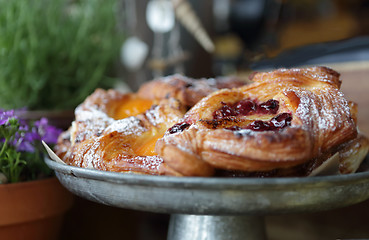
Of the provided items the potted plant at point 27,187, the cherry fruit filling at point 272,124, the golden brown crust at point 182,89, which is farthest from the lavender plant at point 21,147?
the cherry fruit filling at point 272,124

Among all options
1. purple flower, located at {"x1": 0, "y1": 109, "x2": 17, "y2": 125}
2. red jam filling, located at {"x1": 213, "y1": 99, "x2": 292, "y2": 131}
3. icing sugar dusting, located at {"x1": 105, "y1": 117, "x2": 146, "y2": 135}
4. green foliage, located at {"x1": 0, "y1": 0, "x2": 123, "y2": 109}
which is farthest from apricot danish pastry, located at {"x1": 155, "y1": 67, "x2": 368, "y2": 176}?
green foliage, located at {"x1": 0, "y1": 0, "x2": 123, "y2": 109}

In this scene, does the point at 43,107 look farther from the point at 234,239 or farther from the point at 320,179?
the point at 320,179

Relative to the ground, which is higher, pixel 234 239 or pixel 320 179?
pixel 320 179

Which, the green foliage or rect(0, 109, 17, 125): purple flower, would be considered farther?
the green foliage

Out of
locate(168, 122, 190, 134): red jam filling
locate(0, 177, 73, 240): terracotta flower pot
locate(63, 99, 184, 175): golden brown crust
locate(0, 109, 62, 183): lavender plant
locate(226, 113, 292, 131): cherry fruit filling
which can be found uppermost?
locate(226, 113, 292, 131): cherry fruit filling

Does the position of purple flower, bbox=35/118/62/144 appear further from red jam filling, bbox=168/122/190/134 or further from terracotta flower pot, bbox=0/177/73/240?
red jam filling, bbox=168/122/190/134

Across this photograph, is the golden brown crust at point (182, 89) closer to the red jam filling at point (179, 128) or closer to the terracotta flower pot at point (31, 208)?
the red jam filling at point (179, 128)

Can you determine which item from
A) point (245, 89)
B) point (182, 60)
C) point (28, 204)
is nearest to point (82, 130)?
point (28, 204)
